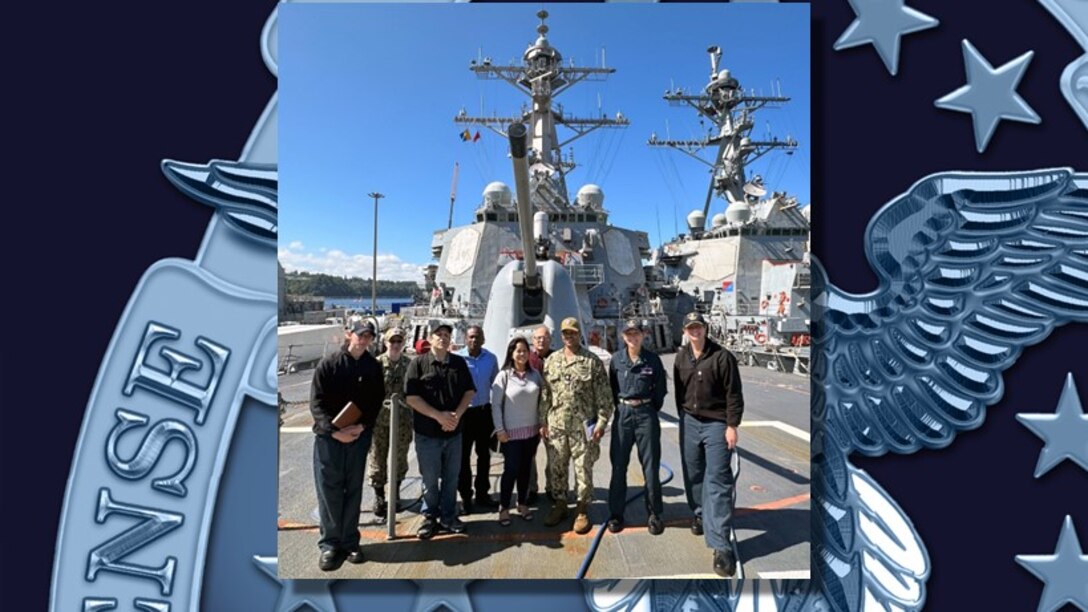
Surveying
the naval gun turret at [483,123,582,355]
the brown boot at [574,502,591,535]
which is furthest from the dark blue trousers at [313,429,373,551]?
the naval gun turret at [483,123,582,355]

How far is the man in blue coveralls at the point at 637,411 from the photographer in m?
1.96

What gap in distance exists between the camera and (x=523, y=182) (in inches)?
88.7

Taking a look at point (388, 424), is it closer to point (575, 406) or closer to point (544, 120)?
point (575, 406)

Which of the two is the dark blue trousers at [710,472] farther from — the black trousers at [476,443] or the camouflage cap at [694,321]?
the black trousers at [476,443]

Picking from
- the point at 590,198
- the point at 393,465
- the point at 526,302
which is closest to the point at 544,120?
the point at 590,198

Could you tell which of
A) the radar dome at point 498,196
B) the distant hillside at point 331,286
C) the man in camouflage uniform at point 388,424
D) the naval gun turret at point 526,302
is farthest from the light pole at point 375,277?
the radar dome at point 498,196

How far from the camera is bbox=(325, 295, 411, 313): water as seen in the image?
7.59 ft

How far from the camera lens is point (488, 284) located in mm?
6820

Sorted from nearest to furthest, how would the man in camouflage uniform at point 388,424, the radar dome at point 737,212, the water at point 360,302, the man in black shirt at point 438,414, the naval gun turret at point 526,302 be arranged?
1. the man in black shirt at point 438,414
2. the man in camouflage uniform at point 388,424
3. the water at point 360,302
4. the naval gun turret at point 526,302
5. the radar dome at point 737,212

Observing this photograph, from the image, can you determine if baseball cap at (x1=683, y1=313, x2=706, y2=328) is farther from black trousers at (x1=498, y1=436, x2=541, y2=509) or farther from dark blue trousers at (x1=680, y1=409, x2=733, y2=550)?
black trousers at (x1=498, y1=436, x2=541, y2=509)

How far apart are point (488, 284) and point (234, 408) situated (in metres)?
4.95

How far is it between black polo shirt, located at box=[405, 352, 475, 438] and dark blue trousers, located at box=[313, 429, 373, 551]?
25 cm

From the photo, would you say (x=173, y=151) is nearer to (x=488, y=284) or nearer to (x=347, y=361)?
(x=347, y=361)

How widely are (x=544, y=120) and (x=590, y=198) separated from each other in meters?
1.64
